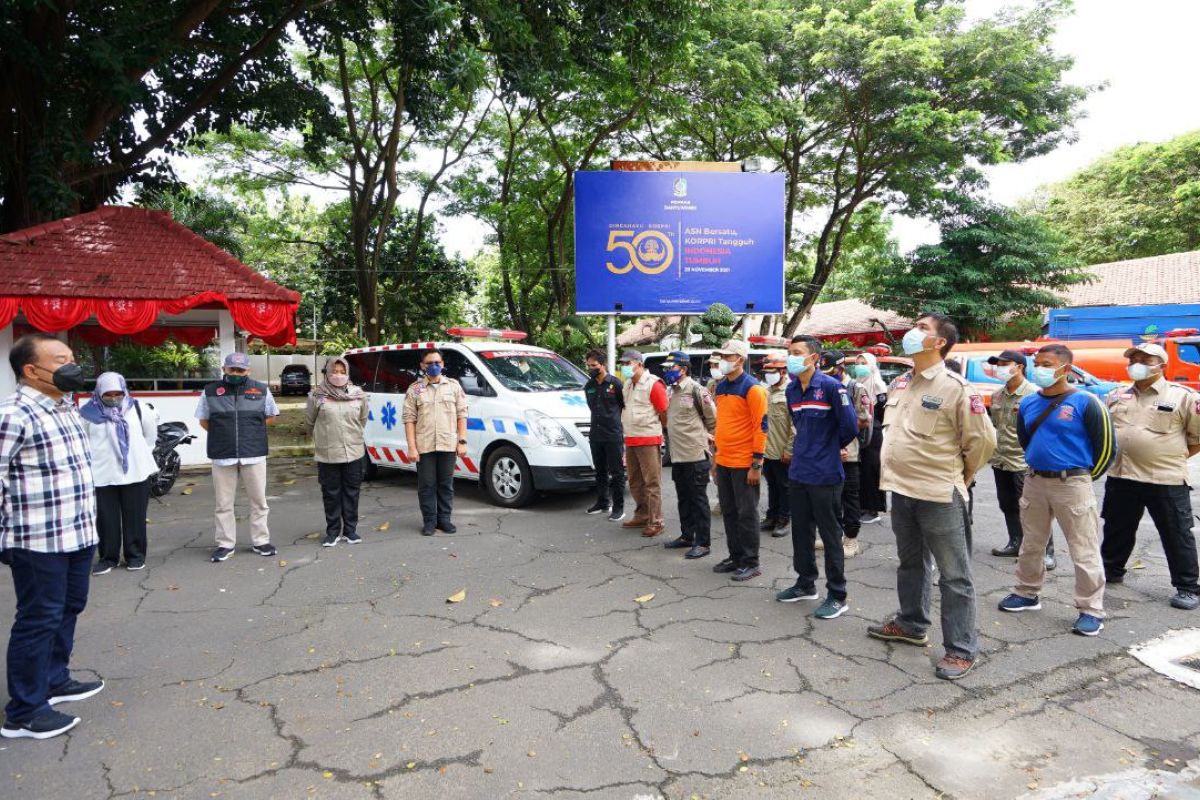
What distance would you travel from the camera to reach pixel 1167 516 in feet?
15.5

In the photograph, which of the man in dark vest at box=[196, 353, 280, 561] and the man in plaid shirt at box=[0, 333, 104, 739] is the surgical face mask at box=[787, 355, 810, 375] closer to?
the man in plaid shirt at box=[0, 333, 104, 739]

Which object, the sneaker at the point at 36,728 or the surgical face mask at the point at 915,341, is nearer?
the sneaker at the point at 36,728

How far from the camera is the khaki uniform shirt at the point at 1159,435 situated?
15.5 feet

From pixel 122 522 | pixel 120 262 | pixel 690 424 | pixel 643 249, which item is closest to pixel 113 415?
pixel 122 522

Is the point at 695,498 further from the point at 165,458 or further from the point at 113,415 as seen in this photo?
the point at 165,458

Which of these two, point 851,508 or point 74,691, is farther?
point 851,508

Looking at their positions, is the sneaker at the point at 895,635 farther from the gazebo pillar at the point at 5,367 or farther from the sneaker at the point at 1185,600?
the gazebo pillar at the point at 5,367

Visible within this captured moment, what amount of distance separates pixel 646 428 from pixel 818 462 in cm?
235

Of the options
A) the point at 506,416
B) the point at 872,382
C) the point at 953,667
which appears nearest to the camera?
the point at 953,667

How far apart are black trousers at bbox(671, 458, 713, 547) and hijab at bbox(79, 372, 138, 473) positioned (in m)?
4.38

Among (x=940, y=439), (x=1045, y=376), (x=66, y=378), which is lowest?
(x=940, y=439)

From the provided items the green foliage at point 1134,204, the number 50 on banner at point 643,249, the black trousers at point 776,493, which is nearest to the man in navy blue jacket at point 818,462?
the black trousers at point 776,493

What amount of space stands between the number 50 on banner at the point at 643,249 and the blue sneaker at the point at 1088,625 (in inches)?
408

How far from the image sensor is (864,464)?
7117mm
